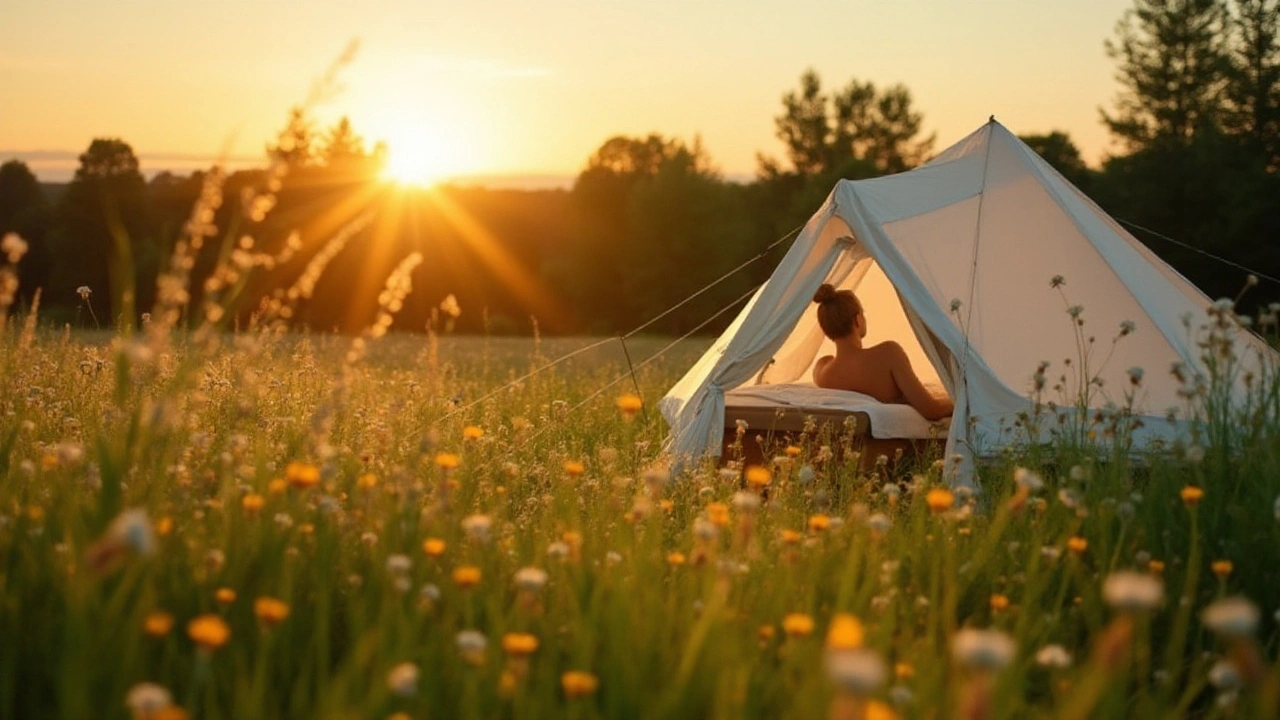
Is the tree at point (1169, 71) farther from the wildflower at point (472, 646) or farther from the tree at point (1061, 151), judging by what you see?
the wildflower at point (472, 646)

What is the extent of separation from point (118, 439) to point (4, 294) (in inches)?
18.5

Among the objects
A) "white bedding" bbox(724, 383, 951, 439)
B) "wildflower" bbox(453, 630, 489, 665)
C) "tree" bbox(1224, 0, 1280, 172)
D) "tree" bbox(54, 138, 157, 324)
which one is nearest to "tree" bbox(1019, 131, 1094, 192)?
"tree" bbox(1224, 0, 1280, 172)

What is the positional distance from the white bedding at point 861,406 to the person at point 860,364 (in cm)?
9

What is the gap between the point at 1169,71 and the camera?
41.8 meters

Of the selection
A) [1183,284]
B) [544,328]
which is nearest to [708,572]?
[1183,284]

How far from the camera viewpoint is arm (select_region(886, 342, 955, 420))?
778 cm

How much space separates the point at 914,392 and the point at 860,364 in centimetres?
39

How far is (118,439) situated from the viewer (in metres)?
3.44

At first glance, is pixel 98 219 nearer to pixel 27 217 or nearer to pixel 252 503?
pixel 27 217

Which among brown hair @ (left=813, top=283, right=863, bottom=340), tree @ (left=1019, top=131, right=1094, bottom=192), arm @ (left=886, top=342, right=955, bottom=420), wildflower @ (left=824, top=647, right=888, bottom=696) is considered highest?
tree @ (left=1019, top=131, right=1094, bottom=192)

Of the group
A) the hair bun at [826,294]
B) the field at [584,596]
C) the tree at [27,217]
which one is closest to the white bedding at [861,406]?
the hair bun at [826,294]

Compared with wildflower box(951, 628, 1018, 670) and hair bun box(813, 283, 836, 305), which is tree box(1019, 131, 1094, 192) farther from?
wildflower box(951, 628, 1018, 670)

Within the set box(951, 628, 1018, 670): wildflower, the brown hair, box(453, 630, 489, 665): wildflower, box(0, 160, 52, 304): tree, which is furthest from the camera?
box(0, 160, 52, 304): tree

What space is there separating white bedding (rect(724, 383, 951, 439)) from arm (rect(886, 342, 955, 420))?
6 cm
